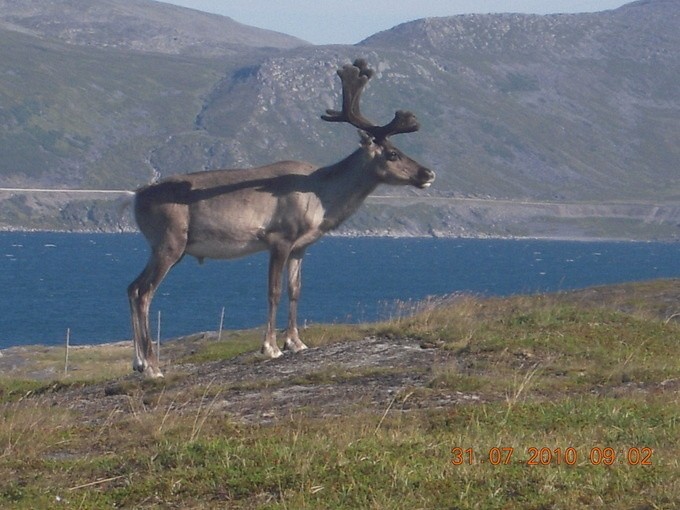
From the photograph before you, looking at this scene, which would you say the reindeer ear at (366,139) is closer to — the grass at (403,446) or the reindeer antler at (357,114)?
the reindeer antler at (357,114)

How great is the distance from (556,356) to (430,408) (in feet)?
15.3

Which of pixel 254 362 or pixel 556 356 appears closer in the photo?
pixel 556 356

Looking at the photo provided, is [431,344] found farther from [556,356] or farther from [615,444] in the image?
[615,444]

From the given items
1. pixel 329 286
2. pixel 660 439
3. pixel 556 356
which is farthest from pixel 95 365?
pixel 329 286

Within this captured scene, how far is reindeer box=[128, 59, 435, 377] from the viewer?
2248cm

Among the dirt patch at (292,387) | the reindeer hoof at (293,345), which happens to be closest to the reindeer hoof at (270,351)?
the dirt patch at (292,387)

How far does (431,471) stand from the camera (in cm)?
1247

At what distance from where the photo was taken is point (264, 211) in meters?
23.0

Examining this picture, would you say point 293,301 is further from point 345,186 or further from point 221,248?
point 345,186

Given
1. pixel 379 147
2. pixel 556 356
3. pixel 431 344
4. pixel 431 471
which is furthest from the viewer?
pixel 379 147

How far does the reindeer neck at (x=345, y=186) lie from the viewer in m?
23.5
